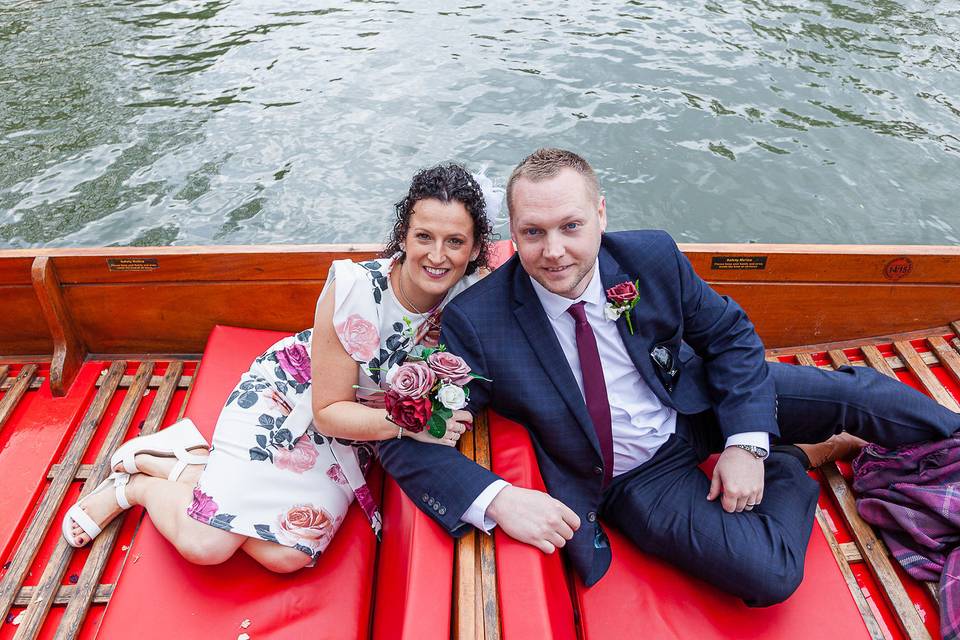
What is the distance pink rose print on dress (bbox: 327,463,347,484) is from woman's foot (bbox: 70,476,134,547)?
778 mm

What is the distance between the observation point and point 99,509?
254 cm

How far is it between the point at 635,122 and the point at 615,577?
4.96m

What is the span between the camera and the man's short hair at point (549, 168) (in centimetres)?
193

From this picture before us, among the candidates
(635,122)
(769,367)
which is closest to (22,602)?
(769,367)

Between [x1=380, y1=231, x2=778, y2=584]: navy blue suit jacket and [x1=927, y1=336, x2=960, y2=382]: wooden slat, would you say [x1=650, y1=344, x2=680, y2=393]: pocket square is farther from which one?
[x1=927, y1=336, x2=960, y2=382]: wooden slat

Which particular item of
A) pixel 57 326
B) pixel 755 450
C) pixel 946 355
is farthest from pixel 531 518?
pixel 57 326

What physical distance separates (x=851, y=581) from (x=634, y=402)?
3.15 ft

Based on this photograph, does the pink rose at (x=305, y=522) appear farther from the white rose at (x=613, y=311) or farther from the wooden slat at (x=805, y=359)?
the wooden slat at (x=805, y=359)

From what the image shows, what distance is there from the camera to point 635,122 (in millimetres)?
6289

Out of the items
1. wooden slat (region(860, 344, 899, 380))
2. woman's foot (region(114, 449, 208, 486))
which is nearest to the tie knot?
woman's foot (region(114, 449, 208, 486))

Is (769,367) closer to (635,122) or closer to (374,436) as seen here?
(374,436)

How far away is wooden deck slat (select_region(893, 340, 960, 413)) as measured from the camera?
9.55 feet

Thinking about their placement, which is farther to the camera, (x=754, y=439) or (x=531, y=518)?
(x=754, y=439)

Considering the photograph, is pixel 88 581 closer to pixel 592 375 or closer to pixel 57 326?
pixel 57 326
